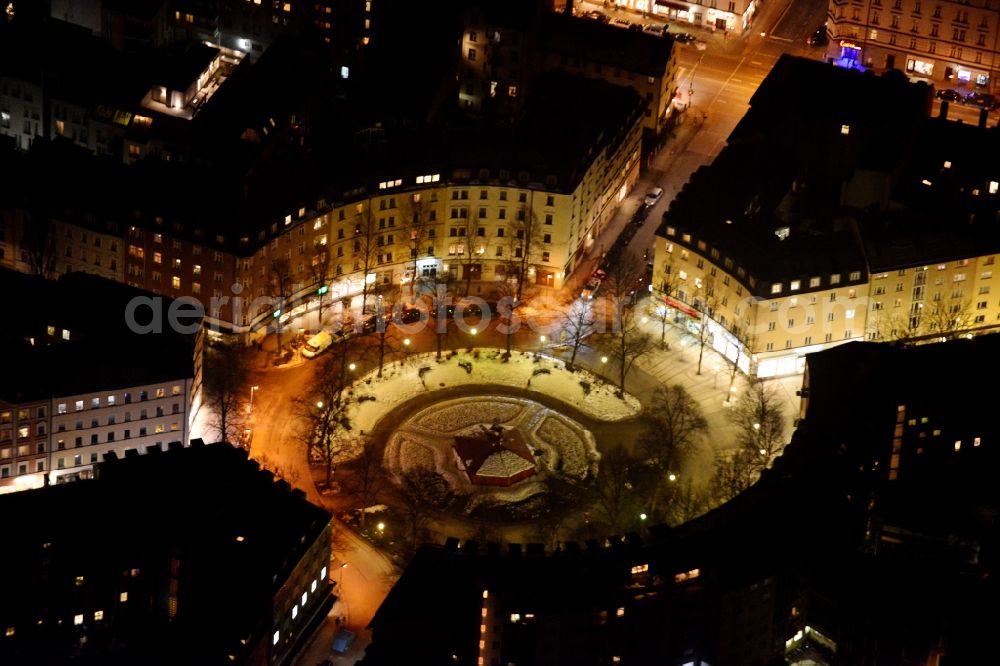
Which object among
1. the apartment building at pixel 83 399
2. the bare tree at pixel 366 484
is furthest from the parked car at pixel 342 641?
the apartment building at pixel 83 399

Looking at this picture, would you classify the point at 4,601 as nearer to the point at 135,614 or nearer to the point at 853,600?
the point at 135,614

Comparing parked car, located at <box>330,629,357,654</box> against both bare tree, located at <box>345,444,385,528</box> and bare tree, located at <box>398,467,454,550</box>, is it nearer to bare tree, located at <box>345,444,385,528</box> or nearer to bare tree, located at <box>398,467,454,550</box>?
bare tree, located at <box>398,467,454,550</box>

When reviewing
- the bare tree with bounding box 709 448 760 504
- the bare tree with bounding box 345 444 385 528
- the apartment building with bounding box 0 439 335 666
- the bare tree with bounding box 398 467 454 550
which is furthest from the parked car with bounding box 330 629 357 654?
the bare tree with bounding box 709 448 760 504

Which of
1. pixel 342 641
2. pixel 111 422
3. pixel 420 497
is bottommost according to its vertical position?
pixel 342 641

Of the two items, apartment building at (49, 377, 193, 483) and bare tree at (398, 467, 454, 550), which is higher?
apartment building at (49, 377, 193, 483)

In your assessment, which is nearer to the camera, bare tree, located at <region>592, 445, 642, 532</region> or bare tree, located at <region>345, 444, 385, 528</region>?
bare tree, located at <region>592, 445, 642, 532</region>

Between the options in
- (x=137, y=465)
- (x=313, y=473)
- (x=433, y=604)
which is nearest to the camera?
(x=433, y=604)

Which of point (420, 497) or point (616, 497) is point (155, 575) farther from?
point (616, 497)

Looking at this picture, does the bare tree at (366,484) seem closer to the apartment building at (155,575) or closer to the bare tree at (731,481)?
the apartment building at (155,575)

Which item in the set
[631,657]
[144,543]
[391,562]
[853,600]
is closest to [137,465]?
[144,543]

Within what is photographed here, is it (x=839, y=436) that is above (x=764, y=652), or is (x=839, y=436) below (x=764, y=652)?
above

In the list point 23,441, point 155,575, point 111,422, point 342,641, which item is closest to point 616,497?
point 342,641
